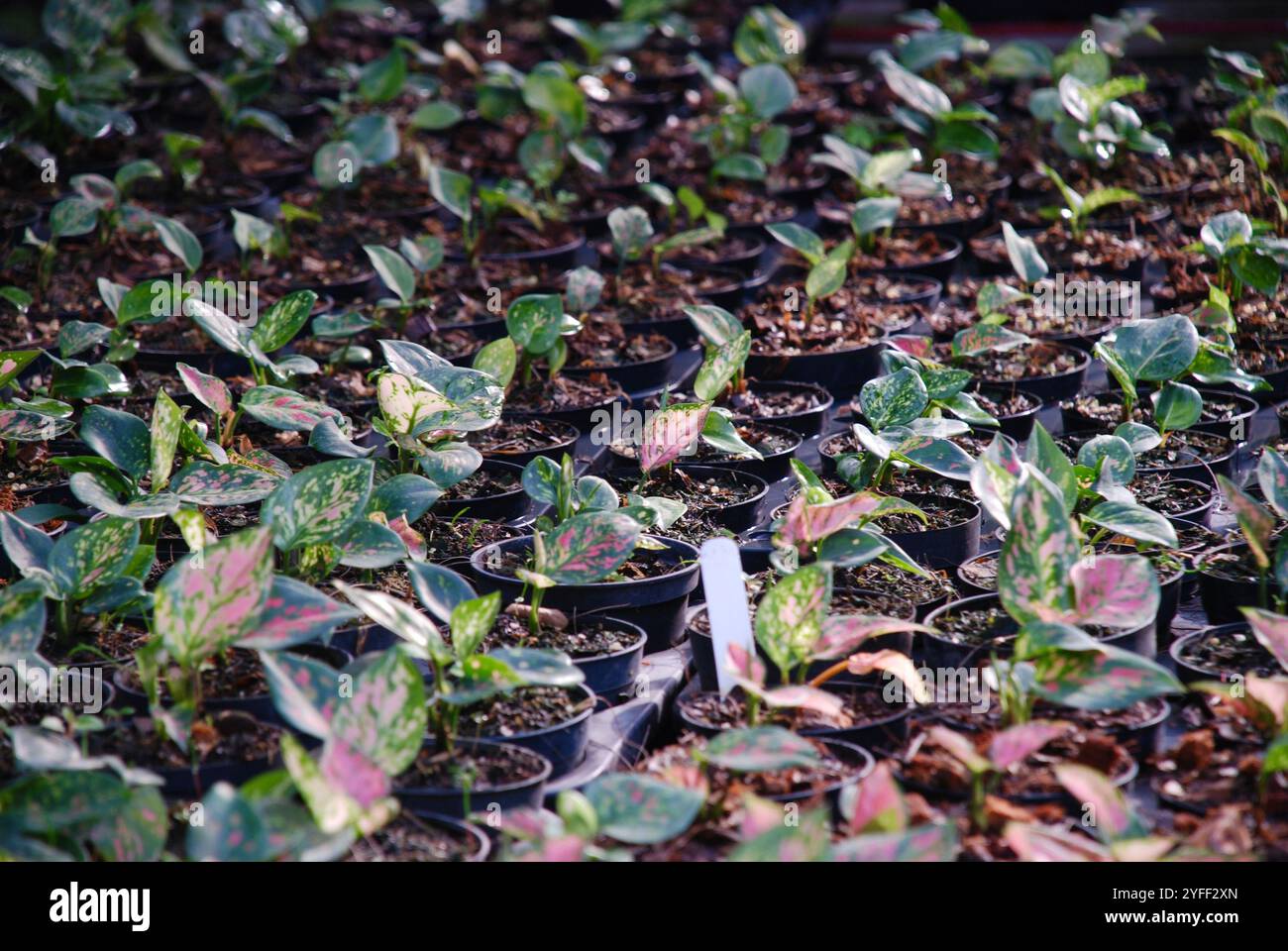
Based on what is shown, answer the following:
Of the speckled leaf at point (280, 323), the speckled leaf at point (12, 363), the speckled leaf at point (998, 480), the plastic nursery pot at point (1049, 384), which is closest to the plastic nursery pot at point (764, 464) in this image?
the plastic nursery pot at point (1049, 384)

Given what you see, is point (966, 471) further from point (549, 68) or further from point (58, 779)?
point (549, 68)

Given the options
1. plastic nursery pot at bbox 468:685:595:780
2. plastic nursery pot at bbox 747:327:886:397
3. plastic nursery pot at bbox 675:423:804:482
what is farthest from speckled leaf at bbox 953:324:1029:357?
plastic nursery pot at bbox 468:685:595:780

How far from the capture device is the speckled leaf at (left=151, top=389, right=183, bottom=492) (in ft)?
5.83

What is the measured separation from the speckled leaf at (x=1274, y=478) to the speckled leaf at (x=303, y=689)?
3.60 ft

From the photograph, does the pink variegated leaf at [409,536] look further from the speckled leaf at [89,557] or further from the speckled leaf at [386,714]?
the speckled leaf at [386,714]

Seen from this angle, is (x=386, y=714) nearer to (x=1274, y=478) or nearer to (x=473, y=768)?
(x=473, y=768)

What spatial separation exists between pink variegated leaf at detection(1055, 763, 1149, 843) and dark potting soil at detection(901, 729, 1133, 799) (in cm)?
12

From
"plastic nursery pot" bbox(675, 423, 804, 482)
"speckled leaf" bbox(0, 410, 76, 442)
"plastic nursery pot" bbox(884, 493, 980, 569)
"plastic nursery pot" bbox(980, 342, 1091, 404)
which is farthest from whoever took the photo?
"plastic nursery pot" bbox(980, 342, 1091, 404)

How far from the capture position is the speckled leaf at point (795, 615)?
1.52 metres

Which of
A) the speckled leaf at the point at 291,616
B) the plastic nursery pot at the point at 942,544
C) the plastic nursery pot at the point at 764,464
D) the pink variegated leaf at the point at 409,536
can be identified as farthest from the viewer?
the plastic nursery pot at the point at 764,464

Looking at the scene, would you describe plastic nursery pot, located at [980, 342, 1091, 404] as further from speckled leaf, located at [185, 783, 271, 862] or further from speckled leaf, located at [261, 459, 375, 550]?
speckled leaf, located at [185, 783, 271, 862]

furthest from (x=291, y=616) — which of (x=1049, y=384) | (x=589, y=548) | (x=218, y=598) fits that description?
(x=1049, y=384)
